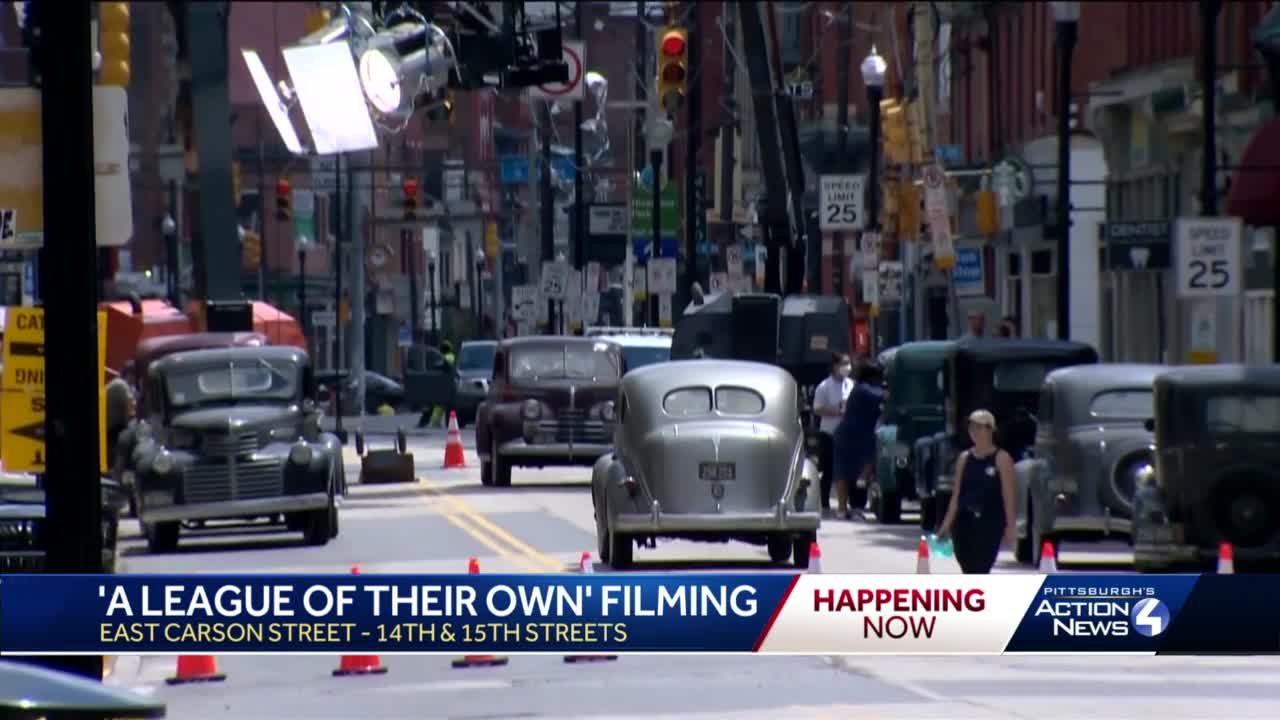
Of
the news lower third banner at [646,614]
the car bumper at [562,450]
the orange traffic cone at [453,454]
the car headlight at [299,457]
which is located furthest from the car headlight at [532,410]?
the news lower third banner at [646,614]

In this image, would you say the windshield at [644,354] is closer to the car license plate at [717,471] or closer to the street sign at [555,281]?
the street sign at [555,281]

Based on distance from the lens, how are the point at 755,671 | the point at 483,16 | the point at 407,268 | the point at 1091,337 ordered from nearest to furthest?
the point at 755,671 → the point at 483,16 → the point at 1091,337 → the point at 407,268

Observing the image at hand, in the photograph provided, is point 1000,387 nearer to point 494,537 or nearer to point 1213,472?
point 494,537

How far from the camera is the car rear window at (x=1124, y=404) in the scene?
25.7m

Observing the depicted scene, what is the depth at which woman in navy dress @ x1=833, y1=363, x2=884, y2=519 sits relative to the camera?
3203 centimetres

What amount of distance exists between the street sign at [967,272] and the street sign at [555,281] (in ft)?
56.3

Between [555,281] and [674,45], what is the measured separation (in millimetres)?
29515

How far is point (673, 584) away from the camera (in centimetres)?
1282

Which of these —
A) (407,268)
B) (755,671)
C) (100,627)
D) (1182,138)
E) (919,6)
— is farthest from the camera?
(407,268)

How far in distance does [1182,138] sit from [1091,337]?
1424 cm

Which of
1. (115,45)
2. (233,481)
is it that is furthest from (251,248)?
(233,481)

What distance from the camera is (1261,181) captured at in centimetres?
3941

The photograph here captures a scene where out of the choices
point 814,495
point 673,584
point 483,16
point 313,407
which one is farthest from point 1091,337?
point 673,584

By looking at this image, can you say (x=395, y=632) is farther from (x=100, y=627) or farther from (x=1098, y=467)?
(x=1098, y=467)
